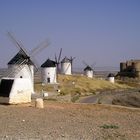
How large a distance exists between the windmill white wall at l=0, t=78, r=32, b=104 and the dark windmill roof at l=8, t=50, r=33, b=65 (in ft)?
77.0

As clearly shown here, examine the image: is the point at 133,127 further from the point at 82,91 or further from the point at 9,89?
the point at 82,91

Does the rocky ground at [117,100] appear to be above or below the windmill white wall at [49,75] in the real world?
below

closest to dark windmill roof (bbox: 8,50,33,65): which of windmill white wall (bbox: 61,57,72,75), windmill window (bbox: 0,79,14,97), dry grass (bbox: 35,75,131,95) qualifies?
dry grass (bbox: 35,75,131,95)

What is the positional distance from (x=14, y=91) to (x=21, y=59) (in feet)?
84.6

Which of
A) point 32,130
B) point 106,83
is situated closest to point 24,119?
point 32,130

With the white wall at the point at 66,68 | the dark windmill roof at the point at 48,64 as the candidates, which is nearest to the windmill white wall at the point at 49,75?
the dark windmill roof at the point at 48,64

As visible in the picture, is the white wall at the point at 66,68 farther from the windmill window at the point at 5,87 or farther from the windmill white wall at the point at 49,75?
the windmill window at the point at 5,87

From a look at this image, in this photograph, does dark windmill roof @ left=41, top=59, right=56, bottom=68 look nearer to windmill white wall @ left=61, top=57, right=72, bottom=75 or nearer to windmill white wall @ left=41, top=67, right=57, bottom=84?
windmill white wall @ left=41, top=67, right=57, bottom=84

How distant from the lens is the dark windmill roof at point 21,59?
54.9 meters

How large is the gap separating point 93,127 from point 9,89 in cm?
1198

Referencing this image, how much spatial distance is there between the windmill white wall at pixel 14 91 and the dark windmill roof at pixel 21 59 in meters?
23.5

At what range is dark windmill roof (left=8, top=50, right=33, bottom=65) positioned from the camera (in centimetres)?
5488

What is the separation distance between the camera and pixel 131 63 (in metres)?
135

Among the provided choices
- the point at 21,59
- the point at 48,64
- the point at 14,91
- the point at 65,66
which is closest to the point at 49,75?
the point at 48,64
